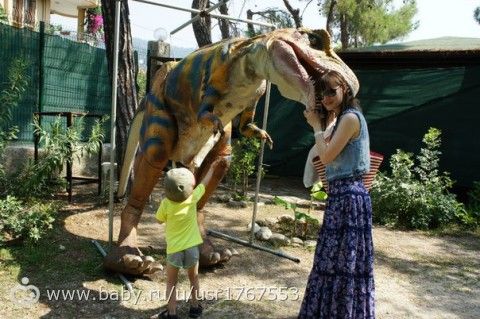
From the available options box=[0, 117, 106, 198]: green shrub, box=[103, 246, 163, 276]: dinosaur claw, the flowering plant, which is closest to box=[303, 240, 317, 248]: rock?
box=[103, 246, 163, 276]: dinosaur claw

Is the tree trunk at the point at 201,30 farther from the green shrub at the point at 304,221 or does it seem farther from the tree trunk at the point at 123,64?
the green shrub at the point at 304,221

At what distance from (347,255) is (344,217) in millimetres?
199

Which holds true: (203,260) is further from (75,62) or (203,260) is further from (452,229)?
(75,62)

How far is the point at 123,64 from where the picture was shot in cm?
530

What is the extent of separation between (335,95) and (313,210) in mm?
4076

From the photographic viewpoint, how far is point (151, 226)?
4992 millimetres

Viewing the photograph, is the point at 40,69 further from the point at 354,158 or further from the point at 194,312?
the point at 354,158

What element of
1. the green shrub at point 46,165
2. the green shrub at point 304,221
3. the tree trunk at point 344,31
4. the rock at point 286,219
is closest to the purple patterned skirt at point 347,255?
the green shrub at point 304,221

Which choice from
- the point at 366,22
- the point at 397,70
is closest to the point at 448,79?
the point at 397,70

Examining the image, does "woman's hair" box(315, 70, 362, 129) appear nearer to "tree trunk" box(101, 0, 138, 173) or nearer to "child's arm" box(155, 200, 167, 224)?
"child's arm" box(155, 200, 167, 224)

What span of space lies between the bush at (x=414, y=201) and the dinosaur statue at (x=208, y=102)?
296 centimetres

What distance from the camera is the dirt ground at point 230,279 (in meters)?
3.20

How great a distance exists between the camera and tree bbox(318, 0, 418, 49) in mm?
15808

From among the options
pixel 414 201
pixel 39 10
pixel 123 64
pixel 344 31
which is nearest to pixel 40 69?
pixel 123 64
